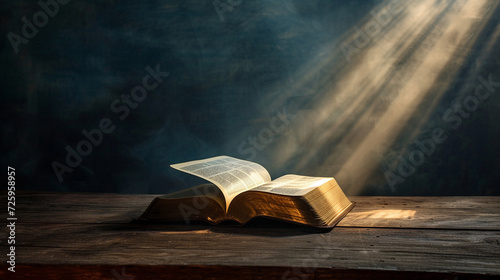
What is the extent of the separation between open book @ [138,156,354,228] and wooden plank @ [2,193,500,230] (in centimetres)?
8

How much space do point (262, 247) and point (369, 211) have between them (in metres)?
0.51

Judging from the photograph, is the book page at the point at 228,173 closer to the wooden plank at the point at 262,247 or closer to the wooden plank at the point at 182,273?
the wooden plank at the point at 262,247

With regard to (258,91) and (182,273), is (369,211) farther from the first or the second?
→ (258,91)

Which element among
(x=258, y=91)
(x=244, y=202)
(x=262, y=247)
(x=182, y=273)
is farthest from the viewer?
(x=258, y=91)

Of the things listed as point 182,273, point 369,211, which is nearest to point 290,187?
point 369,211

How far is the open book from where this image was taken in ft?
3.27

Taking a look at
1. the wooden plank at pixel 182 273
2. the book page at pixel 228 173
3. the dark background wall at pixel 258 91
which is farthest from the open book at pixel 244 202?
the dark background wall at pixel 258 91

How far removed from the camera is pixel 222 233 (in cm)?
98

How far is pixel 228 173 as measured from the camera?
46.5 inches

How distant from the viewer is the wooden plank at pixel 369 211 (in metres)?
1.08

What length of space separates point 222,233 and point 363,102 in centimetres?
104

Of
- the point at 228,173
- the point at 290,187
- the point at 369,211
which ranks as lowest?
the point at 369,211

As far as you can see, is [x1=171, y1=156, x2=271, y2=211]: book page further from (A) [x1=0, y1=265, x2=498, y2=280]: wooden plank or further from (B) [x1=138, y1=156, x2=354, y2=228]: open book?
(A) [x1=0, y1=265, x2=498, y2=280]: wooden plank

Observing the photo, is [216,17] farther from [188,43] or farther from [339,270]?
[339,270]
